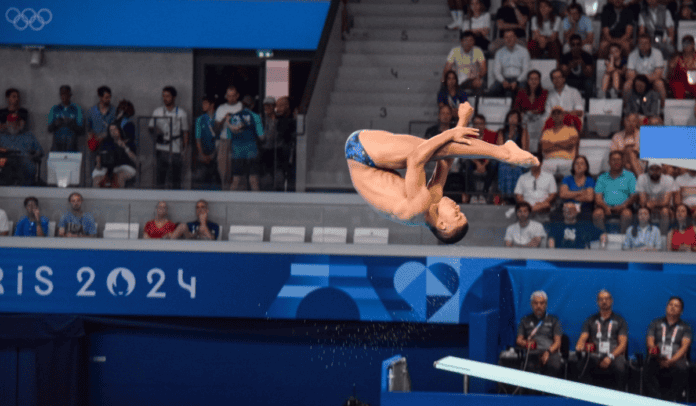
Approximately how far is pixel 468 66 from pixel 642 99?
2.16 metres

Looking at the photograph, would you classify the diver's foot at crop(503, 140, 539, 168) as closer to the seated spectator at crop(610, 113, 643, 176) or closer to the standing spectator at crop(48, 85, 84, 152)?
the seated spectator at crop(610, 113, 643, 176)

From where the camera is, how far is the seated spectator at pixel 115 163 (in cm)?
1016

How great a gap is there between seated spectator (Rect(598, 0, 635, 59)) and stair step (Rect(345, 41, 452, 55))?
2.19 metres

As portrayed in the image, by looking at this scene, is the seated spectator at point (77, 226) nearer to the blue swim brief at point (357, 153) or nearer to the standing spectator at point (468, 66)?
the standing spectator at point (468, 66)

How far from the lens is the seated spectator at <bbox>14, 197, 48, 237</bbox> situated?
9977 mm

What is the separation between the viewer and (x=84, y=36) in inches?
512

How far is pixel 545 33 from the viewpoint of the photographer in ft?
38.8

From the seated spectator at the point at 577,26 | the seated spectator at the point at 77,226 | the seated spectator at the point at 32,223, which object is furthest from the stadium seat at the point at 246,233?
the seated spectator at the point at 577,26

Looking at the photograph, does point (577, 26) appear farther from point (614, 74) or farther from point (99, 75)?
point (99, 75)

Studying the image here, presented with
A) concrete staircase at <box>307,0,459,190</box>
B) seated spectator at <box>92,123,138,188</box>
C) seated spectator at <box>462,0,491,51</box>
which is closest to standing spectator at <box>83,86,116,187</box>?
seated spectator at <box>92,123,138,188</box>

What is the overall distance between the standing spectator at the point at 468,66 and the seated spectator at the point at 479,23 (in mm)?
520

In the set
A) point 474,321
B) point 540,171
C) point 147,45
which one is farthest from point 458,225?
point 147,45

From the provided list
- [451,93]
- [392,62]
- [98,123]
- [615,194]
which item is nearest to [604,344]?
[615,194]

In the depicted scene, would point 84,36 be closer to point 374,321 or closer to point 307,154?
point 307,154
